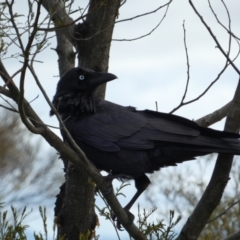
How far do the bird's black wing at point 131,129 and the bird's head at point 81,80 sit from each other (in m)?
0.21

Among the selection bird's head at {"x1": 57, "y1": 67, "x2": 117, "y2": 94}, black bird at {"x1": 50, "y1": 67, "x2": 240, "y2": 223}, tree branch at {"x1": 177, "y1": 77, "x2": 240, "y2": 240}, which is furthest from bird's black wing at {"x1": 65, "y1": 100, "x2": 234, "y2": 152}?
tree branch at {"x1": 177, "y1": 77, "x2": 240, "y2": 240}

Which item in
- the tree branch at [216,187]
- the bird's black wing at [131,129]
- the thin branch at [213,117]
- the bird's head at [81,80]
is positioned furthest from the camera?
the bird's head at [81,80]

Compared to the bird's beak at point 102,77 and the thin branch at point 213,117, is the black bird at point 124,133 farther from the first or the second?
the thin branch at point 213,117

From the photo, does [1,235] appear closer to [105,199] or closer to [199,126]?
[105,199]

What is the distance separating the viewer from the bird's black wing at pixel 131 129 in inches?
225

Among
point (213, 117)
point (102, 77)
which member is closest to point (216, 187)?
point (213, 117)

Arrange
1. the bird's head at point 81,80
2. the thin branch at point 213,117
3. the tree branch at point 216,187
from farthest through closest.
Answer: the bird's head at point 81,80
the thin branch at point 213,117
the tree branch at point 216,187

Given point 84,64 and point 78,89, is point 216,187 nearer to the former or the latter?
point 78,89

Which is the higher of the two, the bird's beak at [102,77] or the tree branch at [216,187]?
the bird's beak at [102,77]

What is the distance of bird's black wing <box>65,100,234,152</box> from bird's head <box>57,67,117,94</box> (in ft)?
0.70

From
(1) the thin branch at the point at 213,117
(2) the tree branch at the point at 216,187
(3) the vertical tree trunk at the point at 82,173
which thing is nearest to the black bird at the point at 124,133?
(3) the vertical tree trunk at the point at 82,173

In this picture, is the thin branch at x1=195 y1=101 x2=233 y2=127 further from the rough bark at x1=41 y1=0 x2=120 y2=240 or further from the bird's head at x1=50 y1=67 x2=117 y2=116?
the rough bark at x1=41 y1=0 x2=120 y2=240

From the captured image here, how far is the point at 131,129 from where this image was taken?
6066 mm

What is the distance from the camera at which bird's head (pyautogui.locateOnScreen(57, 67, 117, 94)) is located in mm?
6172
